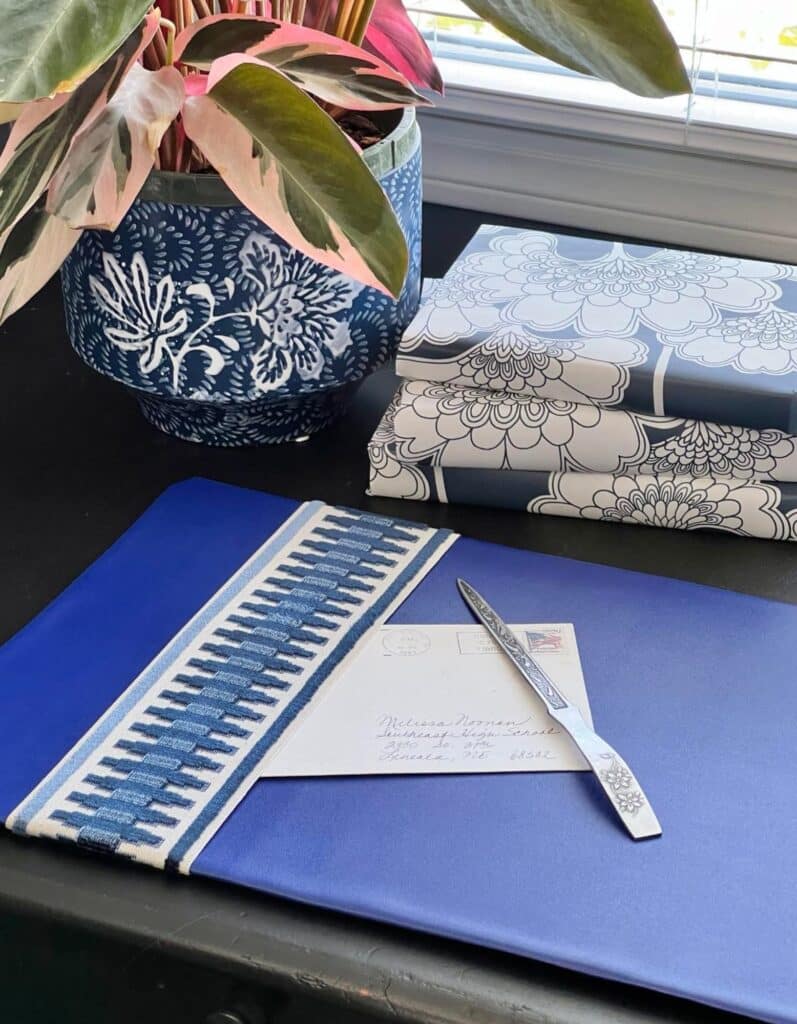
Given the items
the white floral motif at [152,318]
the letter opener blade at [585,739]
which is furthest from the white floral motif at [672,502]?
the white floral motif at [152,318]

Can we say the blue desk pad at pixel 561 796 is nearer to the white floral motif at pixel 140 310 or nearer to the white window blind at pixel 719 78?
the white floral motif at pixel 140 310

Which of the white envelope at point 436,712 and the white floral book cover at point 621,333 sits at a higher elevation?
the white floral book cover at point 621,333

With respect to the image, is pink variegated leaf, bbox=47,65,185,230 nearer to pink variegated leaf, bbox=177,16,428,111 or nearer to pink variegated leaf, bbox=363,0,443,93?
pink variegated leaf, bbox=177,16,428,111

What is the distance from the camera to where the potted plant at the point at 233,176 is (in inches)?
26.5

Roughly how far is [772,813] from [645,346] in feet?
0.96

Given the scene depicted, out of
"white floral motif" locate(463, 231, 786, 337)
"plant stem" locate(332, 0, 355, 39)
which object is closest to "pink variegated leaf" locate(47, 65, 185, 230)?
"plant stem" locate(332, 0, 355, 39)

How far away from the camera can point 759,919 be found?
58cm

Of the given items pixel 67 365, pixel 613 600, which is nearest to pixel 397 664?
pixel 613 600

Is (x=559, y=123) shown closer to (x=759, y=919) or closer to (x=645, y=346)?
(x=645, y=346)

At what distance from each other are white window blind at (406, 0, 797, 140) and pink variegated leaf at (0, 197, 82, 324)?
456 millimetres

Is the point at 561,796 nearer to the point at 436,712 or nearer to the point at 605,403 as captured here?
the point at 436,712

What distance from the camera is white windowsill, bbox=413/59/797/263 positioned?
1066 mm

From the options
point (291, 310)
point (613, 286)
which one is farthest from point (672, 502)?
point (291, 310)

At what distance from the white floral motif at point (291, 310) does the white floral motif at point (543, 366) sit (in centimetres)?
5
